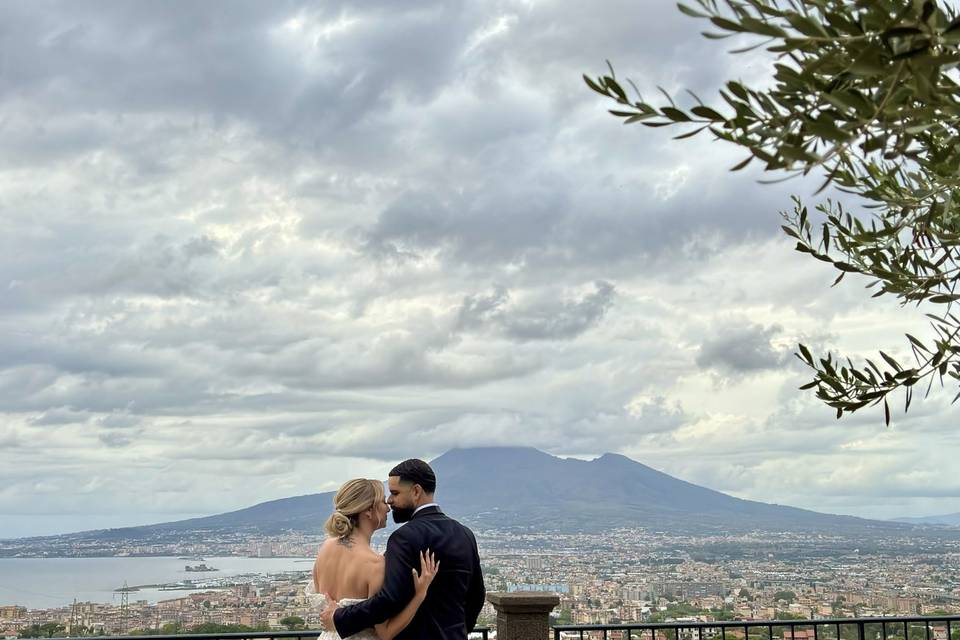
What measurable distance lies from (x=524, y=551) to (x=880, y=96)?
31.6 meters

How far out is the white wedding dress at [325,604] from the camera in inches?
157

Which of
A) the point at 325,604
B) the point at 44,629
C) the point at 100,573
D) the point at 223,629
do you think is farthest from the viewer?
the point at 100,573

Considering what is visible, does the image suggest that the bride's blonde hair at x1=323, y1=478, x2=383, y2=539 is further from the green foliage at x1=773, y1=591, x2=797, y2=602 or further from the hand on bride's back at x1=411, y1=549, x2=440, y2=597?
the green foliage at x1=773, y1=591, x2=797, y2=602

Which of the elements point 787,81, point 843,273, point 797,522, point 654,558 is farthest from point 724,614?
point 797,522

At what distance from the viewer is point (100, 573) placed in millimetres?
34562

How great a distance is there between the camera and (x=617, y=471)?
218ft

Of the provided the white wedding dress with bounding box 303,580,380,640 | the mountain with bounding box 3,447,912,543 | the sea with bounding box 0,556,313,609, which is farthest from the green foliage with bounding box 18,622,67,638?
the mountain with bounding box 3,447,912,543

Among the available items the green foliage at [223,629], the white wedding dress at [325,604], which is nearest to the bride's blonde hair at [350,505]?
the white wedding dress at [325,604]

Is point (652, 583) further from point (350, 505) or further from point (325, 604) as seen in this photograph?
point (350, 505)

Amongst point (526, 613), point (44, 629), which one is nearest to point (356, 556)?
point (526, 613)

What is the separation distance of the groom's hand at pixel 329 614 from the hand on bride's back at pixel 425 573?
41 cm

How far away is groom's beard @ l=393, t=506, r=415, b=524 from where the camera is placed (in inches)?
159

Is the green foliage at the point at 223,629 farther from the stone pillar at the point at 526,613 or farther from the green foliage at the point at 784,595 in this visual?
the green foliage at the point at 784,595

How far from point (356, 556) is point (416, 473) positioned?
0.45 m
